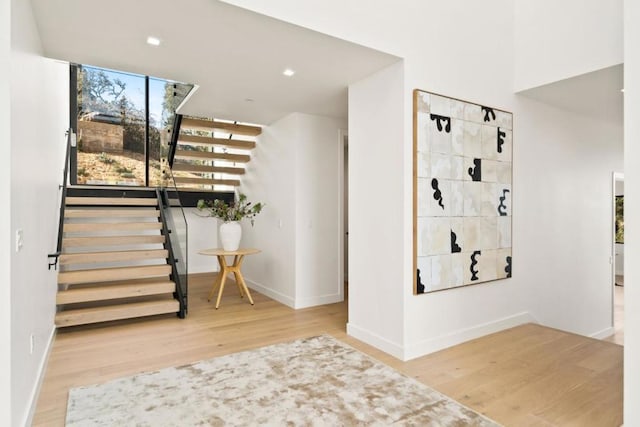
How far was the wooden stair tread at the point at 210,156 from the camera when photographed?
6078 millimetres

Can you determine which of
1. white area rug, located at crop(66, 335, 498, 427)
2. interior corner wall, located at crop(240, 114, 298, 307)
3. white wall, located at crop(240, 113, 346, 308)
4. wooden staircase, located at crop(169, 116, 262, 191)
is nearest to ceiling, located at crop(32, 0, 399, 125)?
white wall, located at crop(240, 113, 346, 308)

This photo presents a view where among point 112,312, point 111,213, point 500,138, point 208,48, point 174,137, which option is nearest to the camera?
point 208,48

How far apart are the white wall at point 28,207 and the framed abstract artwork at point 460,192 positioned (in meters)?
2.79

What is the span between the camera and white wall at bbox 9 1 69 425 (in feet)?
6.65

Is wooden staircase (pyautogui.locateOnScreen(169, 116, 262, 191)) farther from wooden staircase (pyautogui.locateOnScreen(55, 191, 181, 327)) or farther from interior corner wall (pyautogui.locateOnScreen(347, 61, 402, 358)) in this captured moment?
interior corner wall (pyautogui.locateOnScreen(347, 61, 402, 358))

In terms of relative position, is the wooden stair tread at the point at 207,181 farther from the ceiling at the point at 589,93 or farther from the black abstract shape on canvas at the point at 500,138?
the ceiling at the point at 589,93

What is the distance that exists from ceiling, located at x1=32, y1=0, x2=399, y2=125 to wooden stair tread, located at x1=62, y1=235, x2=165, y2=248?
2195 mm

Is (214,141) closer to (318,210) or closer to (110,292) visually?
(318,210)

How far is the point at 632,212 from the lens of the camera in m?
1.91

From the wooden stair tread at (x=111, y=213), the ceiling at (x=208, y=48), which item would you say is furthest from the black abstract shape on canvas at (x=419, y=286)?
the wooden stair tread at (x=111, y=213)

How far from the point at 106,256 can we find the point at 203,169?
214 cm

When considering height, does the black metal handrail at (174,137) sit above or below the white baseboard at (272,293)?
above

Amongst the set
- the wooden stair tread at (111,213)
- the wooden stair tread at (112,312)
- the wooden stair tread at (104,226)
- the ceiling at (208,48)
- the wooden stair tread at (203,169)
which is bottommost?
the wooden stair tread at (112,312)

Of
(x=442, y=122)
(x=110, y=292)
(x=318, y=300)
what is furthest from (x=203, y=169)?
(x=442, y=122)
